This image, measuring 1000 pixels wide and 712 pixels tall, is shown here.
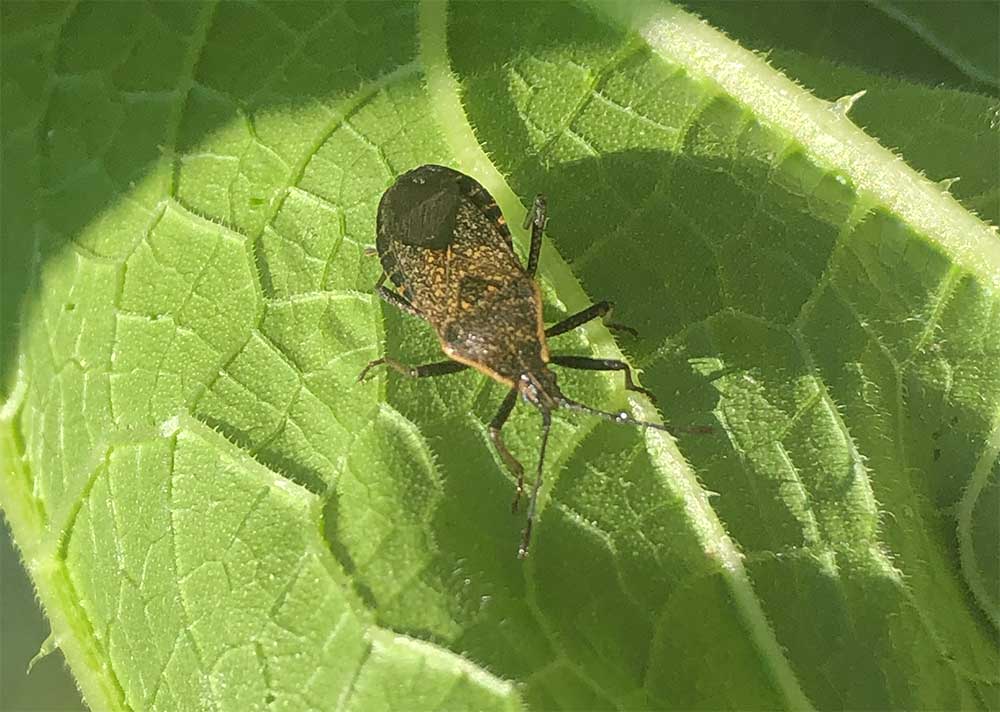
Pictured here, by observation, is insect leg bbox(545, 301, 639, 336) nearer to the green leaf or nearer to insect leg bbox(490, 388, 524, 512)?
the green leaf

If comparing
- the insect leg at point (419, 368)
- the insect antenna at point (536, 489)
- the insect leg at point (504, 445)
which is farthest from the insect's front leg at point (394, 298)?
the insect antenna at point (536, 489)

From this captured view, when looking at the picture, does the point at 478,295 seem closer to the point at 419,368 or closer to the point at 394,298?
the point at 394,298

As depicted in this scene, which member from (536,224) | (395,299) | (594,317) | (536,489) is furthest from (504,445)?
(536,224)

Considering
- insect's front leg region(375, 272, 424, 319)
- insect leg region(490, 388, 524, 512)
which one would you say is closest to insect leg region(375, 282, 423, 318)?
insect's front leg region(375, 272, 424, 319)

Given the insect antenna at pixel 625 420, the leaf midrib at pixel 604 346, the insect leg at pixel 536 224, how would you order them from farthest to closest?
the insect leg at pixel 536 224, the insect antenna at pixel 625 420, the leaf midrib at pixel 604 346

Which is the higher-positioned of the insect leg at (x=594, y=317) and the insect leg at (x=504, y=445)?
the insect leg at (x=594, y=317)

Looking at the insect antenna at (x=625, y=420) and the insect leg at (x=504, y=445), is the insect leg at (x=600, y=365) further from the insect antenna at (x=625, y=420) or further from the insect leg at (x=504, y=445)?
the insect leg at (x=504, y=445)

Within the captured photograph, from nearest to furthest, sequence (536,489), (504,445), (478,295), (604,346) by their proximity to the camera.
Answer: (536,489), (504,445), (604,346), (478,295)
